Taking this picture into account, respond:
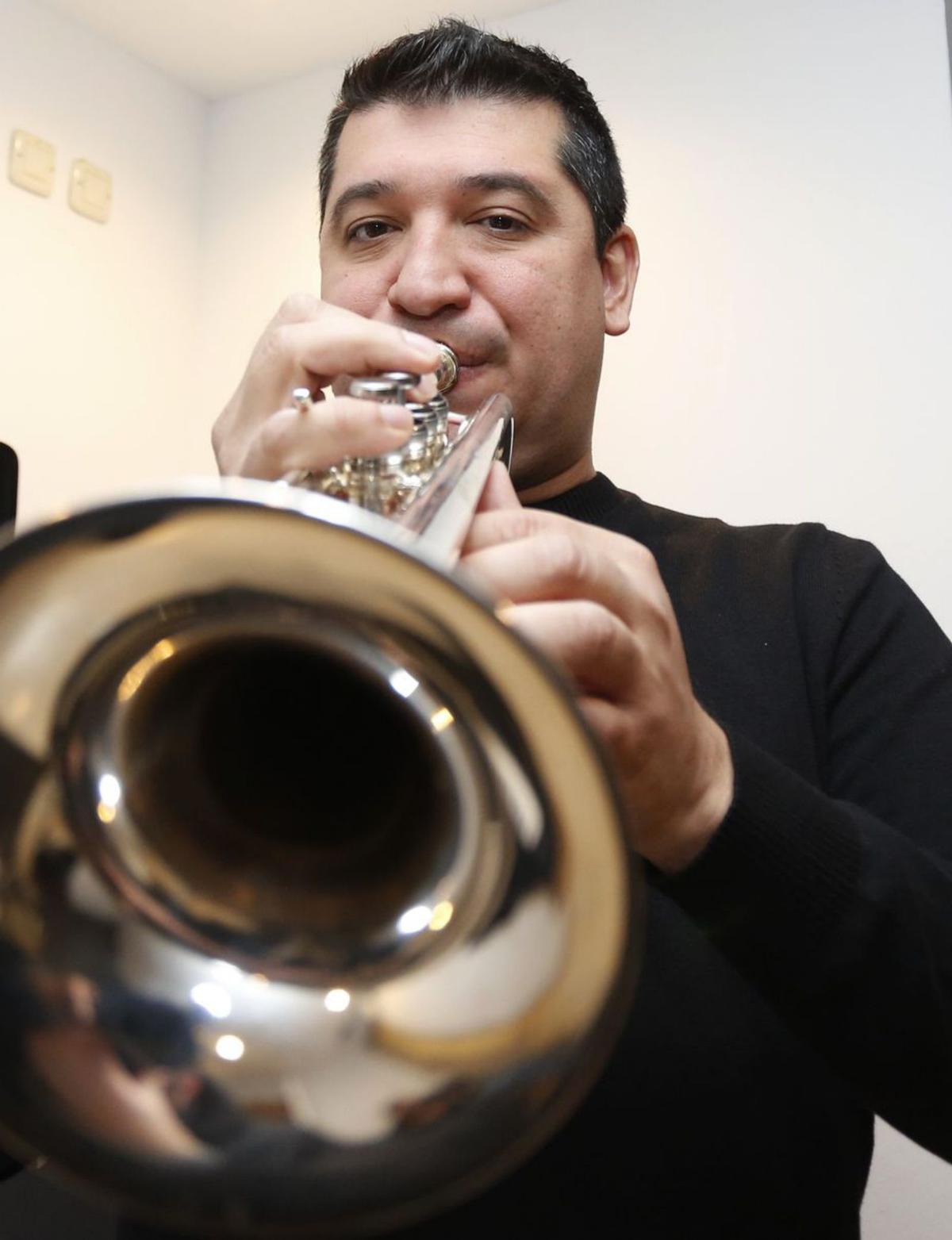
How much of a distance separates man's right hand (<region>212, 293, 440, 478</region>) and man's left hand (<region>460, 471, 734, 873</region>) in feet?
0.35

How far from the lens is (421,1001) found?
1.90ft

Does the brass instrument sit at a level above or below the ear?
below

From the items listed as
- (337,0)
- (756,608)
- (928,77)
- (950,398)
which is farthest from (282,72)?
(756,608)

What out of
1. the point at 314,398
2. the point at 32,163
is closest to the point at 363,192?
the point at 314,398

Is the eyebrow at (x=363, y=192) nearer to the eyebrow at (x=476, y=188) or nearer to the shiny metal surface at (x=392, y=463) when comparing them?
the eyebrow at (x=476, y=188)

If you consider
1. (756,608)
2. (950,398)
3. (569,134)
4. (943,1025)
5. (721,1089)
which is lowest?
(721,1089)

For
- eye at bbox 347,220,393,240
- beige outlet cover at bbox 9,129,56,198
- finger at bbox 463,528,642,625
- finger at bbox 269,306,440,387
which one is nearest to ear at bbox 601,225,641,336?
eye at bbox 347,220,393,240

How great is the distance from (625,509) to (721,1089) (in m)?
0.65

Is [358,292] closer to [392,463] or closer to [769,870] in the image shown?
[392,463]

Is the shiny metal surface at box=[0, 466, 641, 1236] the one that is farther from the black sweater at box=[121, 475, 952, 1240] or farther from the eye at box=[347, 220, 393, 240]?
the eye at box=[347, 220, 393, 240]

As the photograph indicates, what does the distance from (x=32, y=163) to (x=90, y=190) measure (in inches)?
5.8

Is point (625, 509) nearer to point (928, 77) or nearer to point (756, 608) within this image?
point (756, 608)

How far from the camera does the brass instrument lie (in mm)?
494

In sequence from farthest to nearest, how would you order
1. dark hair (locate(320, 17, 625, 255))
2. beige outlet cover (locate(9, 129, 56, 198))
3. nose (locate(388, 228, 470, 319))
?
1. beige outlet cover (locate(9, 129, 56, 198))
2. dark hair (locate(320, 17, 625, 255))
3. nose (locate(388, 228, 470, 319))
